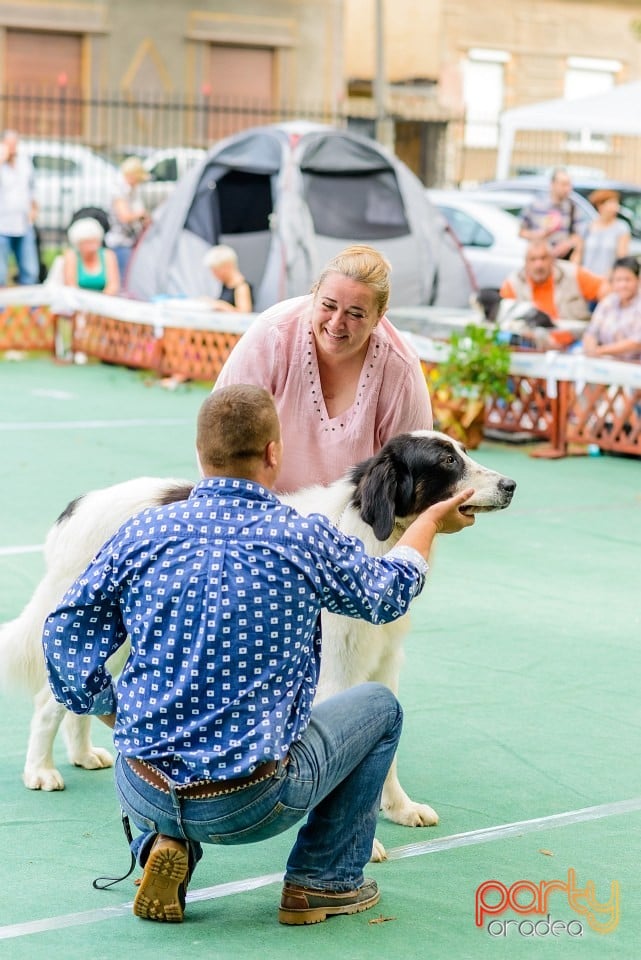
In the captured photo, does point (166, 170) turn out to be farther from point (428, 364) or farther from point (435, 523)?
point (435, 523)

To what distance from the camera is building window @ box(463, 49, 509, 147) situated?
37.5m

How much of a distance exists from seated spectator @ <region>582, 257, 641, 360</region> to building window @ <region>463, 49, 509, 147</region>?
1086 inches

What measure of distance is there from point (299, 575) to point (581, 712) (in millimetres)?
2332

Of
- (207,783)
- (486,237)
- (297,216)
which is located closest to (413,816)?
(207,783)

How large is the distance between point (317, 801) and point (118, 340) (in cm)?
1118

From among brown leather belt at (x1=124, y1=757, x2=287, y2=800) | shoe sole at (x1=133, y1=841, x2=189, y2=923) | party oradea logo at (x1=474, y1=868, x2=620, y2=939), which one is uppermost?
brown leather belt at (x1=124, y1=757, x2=287, y2=800)

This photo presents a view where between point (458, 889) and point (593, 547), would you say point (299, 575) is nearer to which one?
point (458, 889)

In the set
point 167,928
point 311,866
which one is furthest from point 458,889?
point 167,928

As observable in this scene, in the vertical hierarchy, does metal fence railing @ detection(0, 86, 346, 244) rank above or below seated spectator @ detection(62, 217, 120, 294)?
above

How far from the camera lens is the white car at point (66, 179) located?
2284 centimetres

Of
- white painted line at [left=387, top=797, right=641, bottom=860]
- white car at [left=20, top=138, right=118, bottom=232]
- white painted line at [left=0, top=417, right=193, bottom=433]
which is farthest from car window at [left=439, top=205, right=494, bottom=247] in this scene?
white painted line at [left=387, top=797, right=641, bottom=860]

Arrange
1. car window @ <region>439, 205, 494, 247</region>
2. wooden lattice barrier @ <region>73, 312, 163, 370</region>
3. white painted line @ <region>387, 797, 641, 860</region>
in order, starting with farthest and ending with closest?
car window @ <region>439, 205, 494, 247</region>
wooden lattice barrier @ <region>73, 312, 163, 370</region>
white painted line @ <region>387, 797, 641, 860</region>

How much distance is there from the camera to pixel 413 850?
3.85 metres

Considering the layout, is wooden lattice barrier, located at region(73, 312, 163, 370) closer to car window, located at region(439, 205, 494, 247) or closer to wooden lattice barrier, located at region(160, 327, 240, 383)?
wooden lattice barrier, located at region(160, 327, 240, 383)
